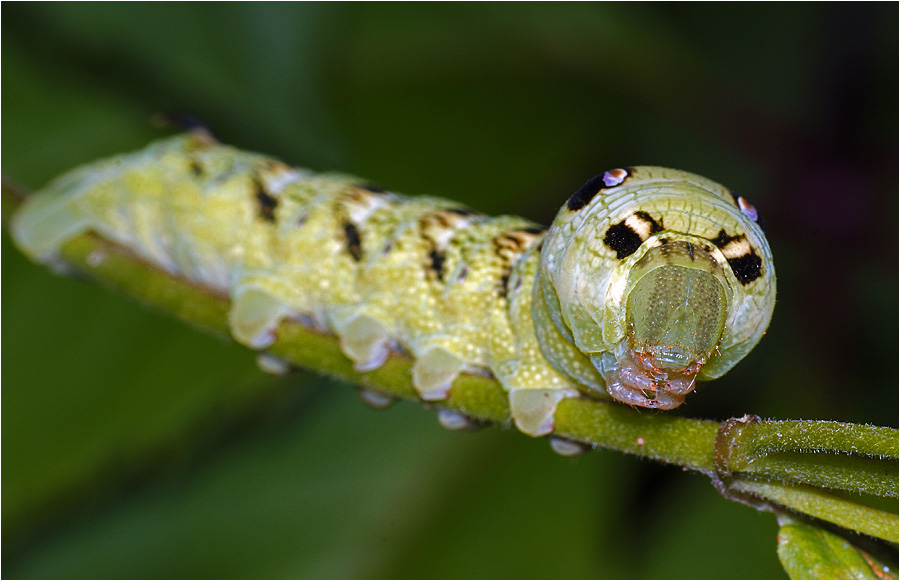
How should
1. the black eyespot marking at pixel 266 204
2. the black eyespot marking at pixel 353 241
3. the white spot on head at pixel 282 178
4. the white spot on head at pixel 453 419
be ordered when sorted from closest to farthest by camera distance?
1. the white spot on head at pixel 453 419
2. the black eyespot marking at pixel 353 241
3. the black eyespot marking at pixel 266 204
4. the white spot on head at pixel 282 178

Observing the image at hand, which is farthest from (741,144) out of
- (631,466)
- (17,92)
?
(17,92)

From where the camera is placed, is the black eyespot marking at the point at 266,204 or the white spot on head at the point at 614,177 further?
the black eyespot marking at the point at 266,204

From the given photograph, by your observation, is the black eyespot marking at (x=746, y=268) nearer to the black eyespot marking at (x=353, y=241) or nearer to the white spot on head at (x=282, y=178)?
the black eyespot marking at (x=353, y=241)

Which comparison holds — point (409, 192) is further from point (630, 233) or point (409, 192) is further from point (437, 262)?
point (630, 233)

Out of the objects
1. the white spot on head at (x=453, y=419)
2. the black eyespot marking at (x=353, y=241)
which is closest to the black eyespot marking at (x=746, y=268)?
the white spot on head at (x=453, y=419)

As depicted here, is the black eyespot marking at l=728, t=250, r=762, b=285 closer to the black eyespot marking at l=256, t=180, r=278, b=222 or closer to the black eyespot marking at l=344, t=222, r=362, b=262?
the black eyespot marking at l=344, t=222, r=362, b=262

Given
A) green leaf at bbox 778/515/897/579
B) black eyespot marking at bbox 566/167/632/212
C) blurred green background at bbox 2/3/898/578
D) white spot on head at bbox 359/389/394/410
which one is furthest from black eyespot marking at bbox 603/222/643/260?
blurred green background at bbox 2/3/898/578
